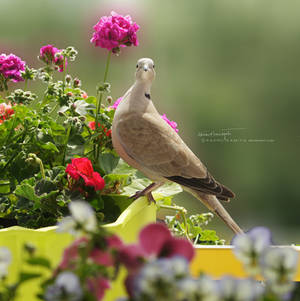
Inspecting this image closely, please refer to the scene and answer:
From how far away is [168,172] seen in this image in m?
0.75

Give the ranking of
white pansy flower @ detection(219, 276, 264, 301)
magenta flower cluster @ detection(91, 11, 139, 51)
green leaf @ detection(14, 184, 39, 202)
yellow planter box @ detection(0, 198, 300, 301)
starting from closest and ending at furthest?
white pansy flower @ detection(219, 276, 264, 301)
yellow planter box @ detection(0, 198, 300, 301)
green leaf @ detection(14, 184, 39, 202)
magenta flower cluster @ detection(91, 11, 139, 51)

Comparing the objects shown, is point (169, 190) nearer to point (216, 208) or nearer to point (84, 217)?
point (216, 208)

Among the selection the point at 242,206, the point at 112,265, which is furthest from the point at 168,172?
the point at 242,206

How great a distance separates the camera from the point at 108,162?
72 centimetres

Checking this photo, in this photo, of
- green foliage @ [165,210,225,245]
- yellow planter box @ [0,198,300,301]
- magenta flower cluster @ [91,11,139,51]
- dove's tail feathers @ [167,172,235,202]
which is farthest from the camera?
green foliage @ [165,210,225,245]

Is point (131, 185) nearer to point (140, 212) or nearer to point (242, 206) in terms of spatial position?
point (140, 212)

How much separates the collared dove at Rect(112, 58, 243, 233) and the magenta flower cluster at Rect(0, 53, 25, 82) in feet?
0.58

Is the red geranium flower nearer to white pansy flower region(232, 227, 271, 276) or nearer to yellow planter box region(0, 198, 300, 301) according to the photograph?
yellow planter box region(0, 198, 300, 301)

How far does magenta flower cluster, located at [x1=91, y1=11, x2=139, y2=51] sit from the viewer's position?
2.24 feet

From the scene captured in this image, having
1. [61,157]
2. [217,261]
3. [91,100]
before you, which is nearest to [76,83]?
[91,100]

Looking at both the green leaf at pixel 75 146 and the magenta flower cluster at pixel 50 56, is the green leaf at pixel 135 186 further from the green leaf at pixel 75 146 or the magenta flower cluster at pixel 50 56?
the magenta flower cluster at pixel 50 56

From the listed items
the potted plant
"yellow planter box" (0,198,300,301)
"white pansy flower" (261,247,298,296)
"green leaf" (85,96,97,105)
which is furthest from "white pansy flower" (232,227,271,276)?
"green leaf" (85,96,97,105)

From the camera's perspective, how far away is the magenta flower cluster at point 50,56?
0.76m

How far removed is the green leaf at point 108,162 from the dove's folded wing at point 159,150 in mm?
25
